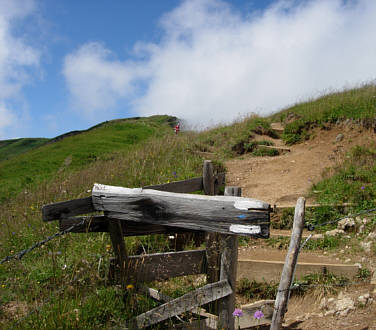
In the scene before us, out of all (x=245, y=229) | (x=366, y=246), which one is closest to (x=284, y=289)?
(x=245, y=229)

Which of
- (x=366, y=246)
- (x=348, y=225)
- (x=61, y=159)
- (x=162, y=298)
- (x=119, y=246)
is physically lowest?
(x=162, y=298)

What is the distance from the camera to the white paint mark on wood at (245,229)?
88.3 inches

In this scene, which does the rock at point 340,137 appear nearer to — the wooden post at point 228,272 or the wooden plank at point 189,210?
the wooden post at point 228,272

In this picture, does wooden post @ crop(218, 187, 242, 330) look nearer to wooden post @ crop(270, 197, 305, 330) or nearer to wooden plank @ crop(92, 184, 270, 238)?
wooden post @ crop(270, 197, 305, 330)

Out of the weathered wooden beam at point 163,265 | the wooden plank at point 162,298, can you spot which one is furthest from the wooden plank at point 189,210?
the wooden plank at point 162,298

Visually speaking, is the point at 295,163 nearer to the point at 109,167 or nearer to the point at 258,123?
the point at 258,123

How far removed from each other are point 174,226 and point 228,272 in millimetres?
650

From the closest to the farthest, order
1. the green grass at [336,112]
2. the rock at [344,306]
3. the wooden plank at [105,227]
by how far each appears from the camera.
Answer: the wooden plank at [105,227] → the rock at [344,306] → the green grass at [336,112]

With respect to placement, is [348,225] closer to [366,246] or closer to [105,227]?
[366,246]

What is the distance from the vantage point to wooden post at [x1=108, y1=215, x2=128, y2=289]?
3330 millimetres

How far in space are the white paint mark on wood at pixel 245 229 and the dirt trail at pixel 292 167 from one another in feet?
16.8

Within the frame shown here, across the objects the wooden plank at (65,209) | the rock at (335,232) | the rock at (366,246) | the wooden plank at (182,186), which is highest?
the wooden plank at (182,186)

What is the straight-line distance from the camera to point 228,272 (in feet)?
9.59

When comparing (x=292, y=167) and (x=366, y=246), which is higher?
(x=292, y=167)
